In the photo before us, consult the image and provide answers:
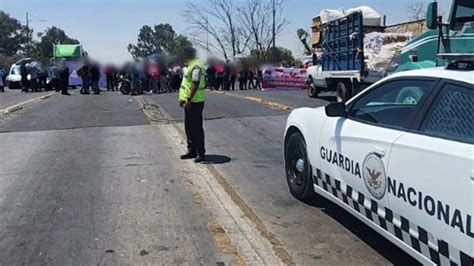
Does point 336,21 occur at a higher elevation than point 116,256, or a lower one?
higher

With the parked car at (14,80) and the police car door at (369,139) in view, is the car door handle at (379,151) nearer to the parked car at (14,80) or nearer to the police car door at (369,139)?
the police car door at (369,139)

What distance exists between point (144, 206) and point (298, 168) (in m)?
1.64

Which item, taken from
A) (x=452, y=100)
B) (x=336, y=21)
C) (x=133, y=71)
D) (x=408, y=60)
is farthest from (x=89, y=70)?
(x=452, y=100)

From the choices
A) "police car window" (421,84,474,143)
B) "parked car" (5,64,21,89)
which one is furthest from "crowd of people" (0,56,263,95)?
"police car window" (421,84,474,143)

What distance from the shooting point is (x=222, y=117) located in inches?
551

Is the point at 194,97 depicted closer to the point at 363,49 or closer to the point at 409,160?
the point at 409,160

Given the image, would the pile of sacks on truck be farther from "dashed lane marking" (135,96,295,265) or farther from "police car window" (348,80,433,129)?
"police car window" (348,80,433,129)

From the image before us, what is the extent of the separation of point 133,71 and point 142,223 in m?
20.7

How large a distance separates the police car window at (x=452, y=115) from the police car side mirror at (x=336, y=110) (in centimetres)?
119

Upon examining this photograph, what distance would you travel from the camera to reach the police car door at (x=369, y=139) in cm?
405

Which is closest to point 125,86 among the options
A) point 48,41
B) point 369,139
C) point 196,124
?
point 196,124

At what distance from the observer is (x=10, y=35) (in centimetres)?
9869

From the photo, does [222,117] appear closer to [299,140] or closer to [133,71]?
[299,140]

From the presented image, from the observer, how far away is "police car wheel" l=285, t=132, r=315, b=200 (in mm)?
5754
